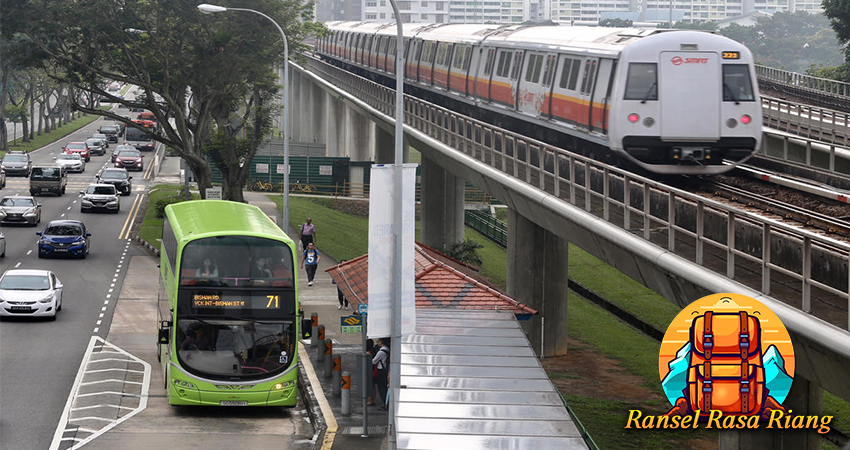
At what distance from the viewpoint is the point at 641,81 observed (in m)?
21.9

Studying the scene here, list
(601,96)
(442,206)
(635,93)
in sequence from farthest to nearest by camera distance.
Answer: (442,206)
(601,96)
(635,93)

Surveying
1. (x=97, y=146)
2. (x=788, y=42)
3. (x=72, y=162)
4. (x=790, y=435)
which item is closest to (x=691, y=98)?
(x=790, y=435)

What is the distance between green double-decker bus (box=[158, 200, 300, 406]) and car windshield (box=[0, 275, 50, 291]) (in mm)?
9465

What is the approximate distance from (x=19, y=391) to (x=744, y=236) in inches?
558

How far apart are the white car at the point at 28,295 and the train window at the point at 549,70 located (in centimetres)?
1358

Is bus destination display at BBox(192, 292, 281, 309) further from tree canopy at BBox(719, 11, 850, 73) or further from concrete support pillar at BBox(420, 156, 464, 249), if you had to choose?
tree canopy at BBox(719, 11, 850, 73)

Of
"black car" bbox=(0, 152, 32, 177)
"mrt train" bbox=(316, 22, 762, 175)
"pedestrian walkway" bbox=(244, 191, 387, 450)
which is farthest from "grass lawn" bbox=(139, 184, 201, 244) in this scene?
"mrt train" bbox=(316, 22, 762, 175)

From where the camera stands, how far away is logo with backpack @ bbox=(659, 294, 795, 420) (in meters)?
12.1

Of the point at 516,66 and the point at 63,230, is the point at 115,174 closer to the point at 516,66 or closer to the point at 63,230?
the point at 63,230

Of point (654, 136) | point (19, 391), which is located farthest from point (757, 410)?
point (19, 391)

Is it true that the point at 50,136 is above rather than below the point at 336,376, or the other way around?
above

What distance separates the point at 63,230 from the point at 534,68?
62.6ft

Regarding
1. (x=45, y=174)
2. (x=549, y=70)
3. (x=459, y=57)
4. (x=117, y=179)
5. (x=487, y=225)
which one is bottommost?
(x=487, y=225)

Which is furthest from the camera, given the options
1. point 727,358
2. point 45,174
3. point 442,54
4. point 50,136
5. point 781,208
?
point 50,136
